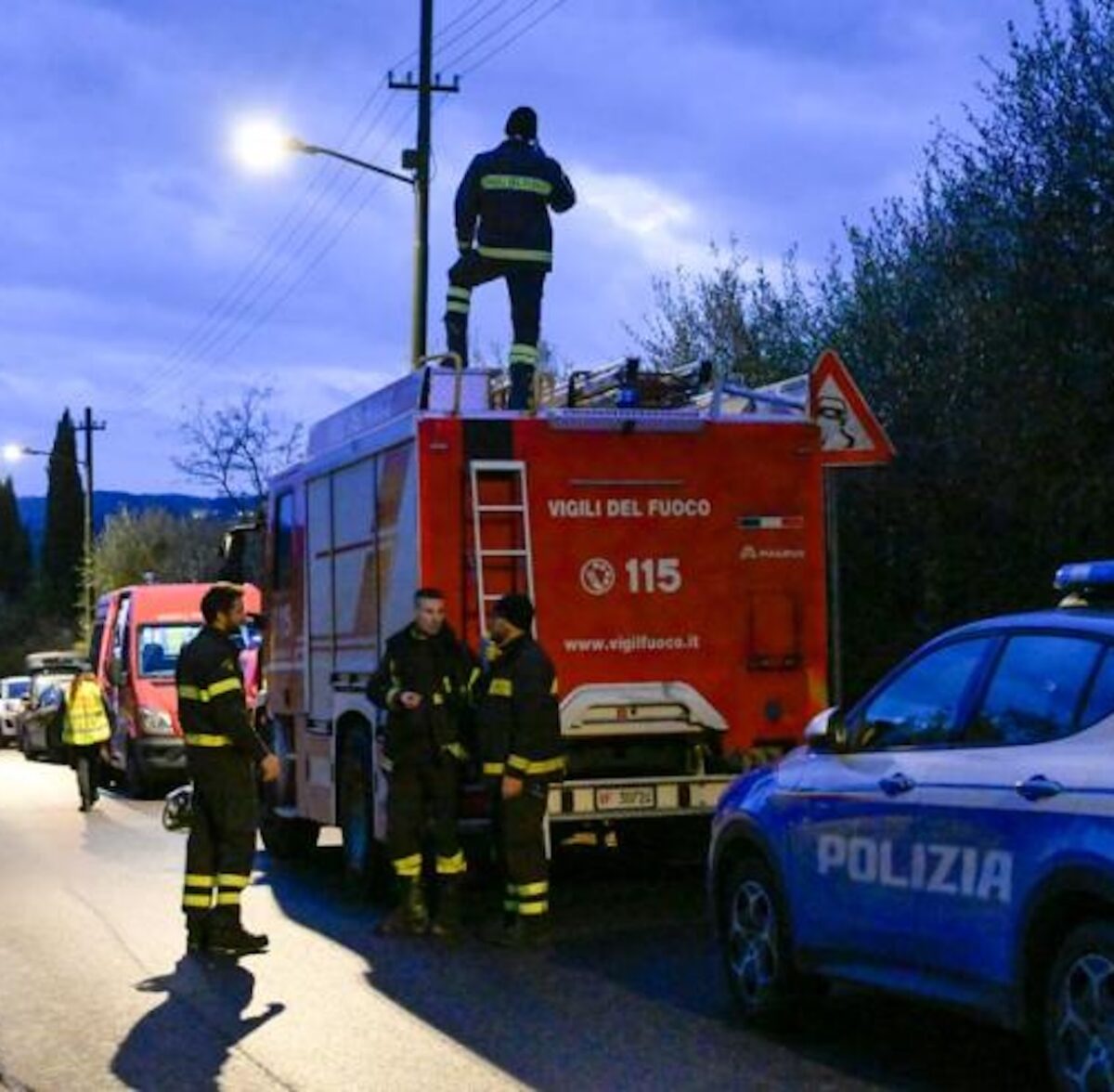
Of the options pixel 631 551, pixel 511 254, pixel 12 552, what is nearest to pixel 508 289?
pixel 511 254

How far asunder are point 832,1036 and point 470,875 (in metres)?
5.47

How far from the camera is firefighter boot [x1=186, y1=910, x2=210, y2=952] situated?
31.3ft

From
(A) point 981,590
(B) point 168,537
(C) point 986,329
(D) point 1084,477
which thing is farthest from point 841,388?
(B) point 168,537

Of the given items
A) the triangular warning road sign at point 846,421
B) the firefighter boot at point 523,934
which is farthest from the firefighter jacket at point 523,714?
the triangular warning road sign at point 846,421

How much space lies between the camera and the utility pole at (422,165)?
21578 mm

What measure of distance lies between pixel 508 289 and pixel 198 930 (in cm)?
522

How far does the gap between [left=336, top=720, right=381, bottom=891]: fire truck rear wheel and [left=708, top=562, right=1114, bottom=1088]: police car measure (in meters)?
3.95

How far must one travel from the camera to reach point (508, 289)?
12906 millimetres

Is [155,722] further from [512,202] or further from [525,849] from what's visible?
[525,849]

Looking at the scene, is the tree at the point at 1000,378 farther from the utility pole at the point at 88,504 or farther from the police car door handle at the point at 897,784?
the utility pole at the point at 88,504

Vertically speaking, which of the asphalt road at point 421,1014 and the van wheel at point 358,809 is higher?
the van wheel at point 358,809

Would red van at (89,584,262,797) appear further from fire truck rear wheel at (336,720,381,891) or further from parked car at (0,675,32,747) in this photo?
parked car at (0,675,32,747)

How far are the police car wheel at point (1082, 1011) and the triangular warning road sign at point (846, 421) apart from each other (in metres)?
5.29

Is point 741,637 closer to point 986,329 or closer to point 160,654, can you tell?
point 986,329
